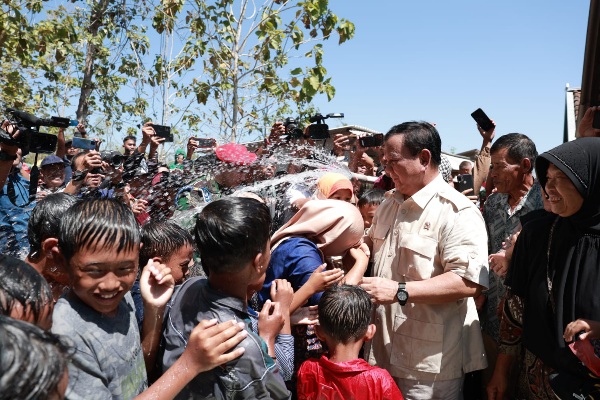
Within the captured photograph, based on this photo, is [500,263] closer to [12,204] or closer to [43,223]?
[43,223]

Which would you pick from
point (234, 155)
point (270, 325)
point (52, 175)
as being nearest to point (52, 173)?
point (52, 175)

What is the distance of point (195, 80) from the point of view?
8.84 m

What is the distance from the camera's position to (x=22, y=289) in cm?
138

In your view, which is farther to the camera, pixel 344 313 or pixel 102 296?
pixel 344 313

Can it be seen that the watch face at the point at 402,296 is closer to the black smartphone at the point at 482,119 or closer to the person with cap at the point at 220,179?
the person with cap at the point at 220,179

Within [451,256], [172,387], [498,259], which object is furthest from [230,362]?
[498,259]

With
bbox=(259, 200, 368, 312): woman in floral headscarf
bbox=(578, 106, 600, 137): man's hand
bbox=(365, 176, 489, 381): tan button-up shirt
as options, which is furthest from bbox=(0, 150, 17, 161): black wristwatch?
bbox=(578, 106, 600, 137): man's hand

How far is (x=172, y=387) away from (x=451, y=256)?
166 centimetres

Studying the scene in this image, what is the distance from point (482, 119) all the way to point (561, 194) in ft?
9.86

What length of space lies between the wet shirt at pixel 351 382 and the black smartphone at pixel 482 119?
3438mm

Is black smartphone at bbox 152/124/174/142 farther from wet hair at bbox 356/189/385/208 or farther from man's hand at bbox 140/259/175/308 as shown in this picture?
man's hand at bbox 140/259/175/308

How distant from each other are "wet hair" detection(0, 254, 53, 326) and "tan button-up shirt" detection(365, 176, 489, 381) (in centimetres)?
199

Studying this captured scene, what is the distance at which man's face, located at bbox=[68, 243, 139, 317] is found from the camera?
1.75m

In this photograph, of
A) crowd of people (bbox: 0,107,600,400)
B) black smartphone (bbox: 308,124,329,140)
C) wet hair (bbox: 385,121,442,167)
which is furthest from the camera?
black smartphone (bbox: 308,124,329,140)
